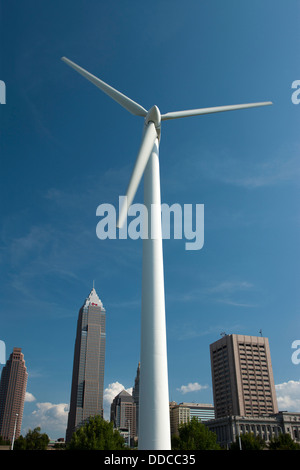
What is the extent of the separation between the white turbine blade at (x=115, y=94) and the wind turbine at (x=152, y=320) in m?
7.78

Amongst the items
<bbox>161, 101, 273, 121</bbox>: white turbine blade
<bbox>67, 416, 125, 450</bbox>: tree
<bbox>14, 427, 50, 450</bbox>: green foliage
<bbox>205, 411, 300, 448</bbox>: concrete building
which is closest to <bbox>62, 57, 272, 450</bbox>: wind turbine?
<bbox>161, 101, 273, 121</bbox>: white turbine blade

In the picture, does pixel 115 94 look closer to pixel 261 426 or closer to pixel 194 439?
pixel 194 439

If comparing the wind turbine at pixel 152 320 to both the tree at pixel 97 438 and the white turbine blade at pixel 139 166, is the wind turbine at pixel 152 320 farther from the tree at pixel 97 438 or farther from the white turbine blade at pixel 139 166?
the tree at pixel 97 438

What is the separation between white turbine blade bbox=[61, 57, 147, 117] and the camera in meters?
35.4

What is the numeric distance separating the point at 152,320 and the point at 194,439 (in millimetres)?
99082

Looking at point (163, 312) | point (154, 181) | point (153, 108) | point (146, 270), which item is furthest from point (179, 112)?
point (163, 312)

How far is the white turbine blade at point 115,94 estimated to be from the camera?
35.4m

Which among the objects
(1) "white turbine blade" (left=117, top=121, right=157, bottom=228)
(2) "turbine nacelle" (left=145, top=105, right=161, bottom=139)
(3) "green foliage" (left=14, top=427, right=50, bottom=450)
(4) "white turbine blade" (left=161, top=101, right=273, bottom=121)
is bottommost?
(3) "green foliage" (left=14, top=427, right=50, bottom=450)

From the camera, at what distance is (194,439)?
103750mm

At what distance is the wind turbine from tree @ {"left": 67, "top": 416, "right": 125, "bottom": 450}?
8119cm

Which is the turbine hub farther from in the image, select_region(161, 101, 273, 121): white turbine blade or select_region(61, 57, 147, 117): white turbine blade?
select_region(61, 57, 147, 117): white turbine blade

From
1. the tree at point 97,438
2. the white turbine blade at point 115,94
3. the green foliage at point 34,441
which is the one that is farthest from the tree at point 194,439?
the white turbine blade at point 115,94
